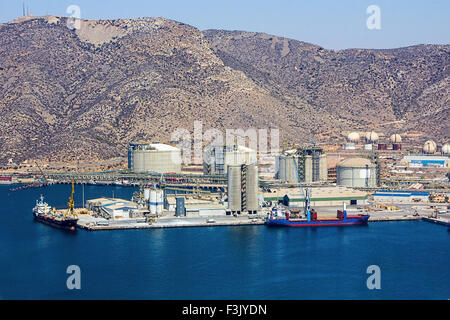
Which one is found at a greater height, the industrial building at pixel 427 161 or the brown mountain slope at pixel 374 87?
the brown mountain slope at pixel 374 87

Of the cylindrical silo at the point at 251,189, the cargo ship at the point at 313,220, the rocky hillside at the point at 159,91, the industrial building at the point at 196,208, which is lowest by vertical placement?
the cargo ship at the point at 313,220

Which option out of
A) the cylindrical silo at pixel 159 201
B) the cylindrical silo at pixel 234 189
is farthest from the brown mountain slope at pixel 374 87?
the cylindrical silo at pixel 159 201

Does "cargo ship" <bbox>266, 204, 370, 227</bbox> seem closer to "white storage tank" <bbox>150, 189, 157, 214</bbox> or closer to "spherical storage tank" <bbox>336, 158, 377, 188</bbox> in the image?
"white storage tank" <bbox>150, 189, 157, 214</bbox>

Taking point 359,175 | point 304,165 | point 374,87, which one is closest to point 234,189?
point 359,175

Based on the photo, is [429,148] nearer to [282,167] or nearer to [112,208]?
[282,167]

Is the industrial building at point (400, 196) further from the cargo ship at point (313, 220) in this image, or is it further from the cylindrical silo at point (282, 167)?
the cylindrical silo at point (282, 167)

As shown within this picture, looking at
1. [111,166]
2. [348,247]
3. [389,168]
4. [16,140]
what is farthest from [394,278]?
[16,140]
